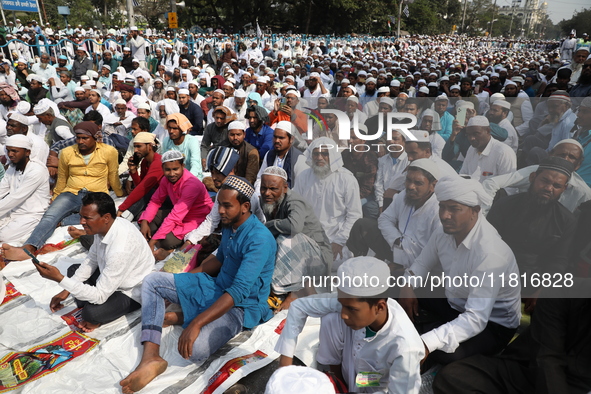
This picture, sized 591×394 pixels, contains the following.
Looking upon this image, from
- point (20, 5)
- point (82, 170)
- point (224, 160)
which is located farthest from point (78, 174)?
point (20, 5)

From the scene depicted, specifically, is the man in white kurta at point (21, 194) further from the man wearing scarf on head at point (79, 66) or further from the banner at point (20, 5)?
the banner at point (20, 5)

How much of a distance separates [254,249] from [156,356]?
79cm

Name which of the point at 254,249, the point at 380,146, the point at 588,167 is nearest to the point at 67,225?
the point at 254,249

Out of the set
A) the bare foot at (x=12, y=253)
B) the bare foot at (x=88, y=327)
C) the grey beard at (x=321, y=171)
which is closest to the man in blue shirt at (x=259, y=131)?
the grey beard at (x=321, y=171)

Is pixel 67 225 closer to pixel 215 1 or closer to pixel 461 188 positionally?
pixel 461 188

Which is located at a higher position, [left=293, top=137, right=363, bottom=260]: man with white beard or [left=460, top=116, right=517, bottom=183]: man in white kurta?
[left=460, top=116, right=517, bottom=183]: man in white kurta

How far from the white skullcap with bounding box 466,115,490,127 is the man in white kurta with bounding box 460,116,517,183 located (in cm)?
2

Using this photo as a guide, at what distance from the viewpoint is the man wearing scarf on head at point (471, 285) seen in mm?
1928

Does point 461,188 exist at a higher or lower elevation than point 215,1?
lower

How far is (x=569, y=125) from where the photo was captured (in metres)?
2.92

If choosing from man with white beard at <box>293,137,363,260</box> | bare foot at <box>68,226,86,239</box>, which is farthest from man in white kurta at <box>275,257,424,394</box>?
bare foot at <box>68,226,86,239</box>

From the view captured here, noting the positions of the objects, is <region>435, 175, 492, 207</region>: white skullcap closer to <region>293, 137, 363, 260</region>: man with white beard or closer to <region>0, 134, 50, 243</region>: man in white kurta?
<region>293, 137, 363, 260</region>: man with white beard

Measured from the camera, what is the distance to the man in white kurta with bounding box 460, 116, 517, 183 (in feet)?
8.02

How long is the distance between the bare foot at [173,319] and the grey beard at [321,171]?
1367mm
